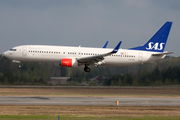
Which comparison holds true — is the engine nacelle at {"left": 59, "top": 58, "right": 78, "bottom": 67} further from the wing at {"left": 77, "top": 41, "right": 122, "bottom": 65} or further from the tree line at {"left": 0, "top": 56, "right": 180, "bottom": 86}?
the tree line at {"left": 0, "top": 56, "right": 180, "bottom": 86}

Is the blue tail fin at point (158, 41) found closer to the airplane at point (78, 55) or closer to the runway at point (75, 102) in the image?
the airplane at point (78, 55)

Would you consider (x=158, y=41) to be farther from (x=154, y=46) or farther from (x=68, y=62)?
(x=68, y=62)

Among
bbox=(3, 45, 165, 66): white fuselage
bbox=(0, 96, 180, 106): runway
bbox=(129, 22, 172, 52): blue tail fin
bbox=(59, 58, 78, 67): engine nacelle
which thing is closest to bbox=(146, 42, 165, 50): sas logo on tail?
bbox=(129, 22, 172, 52): blue tail fin

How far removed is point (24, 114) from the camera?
19.9 metres

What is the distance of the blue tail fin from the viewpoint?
144 ft

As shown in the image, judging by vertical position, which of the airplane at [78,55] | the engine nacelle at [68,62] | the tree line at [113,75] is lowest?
the tree line at [113,75]

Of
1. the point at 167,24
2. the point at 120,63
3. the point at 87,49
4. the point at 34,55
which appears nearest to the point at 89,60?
the point at 87,49

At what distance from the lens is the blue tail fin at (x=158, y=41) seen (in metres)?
43.9

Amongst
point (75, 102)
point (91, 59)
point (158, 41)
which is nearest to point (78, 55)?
point (91, 59)

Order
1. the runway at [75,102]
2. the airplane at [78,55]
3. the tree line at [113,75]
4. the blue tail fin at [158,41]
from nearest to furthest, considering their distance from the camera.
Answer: the runway at [75,102], the airplane at [78,55], the blue tail fin at [158,41], the tree line at [113,75]

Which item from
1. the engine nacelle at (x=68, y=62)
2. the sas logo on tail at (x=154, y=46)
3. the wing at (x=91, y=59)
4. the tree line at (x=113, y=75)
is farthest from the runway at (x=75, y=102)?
the tree line at (x=113, y=75)

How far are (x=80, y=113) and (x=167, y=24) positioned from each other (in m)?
30.6

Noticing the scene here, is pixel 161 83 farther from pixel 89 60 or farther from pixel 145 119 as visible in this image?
pixel 145 119

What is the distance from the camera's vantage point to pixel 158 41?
44.9 metres
